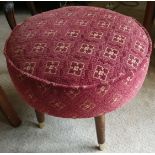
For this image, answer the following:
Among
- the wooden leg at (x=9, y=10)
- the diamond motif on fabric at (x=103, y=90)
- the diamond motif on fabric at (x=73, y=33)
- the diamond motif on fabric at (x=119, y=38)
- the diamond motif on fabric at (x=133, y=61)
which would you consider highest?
the diamond motif on fabric at (x=73, y=33)

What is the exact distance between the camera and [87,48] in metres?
0.72

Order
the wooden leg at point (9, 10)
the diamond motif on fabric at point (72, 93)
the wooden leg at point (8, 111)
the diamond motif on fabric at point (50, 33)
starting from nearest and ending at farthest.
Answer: the diamond motif on fabric at point (72, 93), the diamond motif on fabric at point (50, 33), the wooden leg at point (8, 111), the wooden leg at point (9, 10)

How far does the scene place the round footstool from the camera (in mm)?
672

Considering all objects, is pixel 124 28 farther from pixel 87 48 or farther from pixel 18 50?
pixel 18 50

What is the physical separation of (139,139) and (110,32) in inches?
17.9

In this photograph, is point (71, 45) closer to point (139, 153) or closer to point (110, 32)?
point (110, 32)

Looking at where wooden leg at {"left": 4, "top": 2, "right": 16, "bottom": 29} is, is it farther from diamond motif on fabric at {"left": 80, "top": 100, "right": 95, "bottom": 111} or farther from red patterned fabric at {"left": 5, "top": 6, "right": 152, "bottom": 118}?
diamond motif on fabric at {"left": 80, "top": 100, "right": 95, "bottom": 111}

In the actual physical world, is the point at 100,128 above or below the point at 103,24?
below

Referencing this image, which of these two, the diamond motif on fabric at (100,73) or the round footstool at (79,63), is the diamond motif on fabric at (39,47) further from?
the diamond motif on fabric at (100,73)

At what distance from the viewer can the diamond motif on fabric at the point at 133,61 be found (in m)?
0.70

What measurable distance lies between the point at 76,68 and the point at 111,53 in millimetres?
110

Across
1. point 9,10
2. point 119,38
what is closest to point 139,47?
point 119,38

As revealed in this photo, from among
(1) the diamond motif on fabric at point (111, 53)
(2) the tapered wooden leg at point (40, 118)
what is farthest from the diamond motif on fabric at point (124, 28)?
(2) the tapered wooden leg at point (40, 118)

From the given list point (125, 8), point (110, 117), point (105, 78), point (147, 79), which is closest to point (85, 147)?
point (110, 117)
